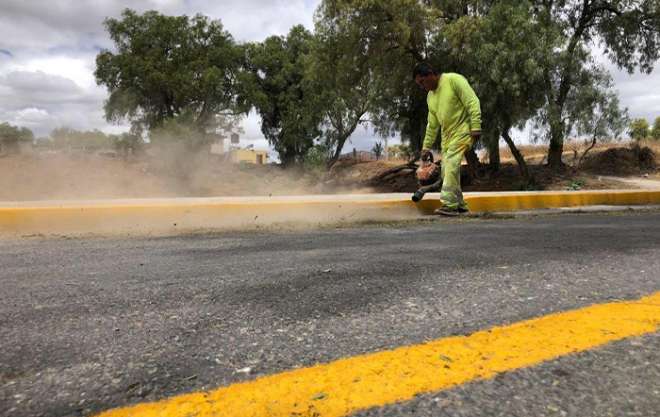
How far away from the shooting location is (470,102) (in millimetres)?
6066

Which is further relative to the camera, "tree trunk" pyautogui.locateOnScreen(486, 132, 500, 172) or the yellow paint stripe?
"tree trunk" pyautogui.locateOnScreen(486, 132, 500, 172)

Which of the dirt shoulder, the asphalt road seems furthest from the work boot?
the dirt shoulder

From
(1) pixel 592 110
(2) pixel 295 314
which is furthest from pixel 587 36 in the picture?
(2) pixel 295 314

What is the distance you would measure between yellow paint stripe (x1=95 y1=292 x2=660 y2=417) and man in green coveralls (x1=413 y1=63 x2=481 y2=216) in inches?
182

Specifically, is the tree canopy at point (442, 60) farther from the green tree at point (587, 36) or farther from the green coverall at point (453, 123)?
the green coverall at point (453, 123)

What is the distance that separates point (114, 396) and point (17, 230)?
4907mm

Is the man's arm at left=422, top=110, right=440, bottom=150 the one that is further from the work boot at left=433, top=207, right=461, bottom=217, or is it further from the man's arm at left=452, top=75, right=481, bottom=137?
the work boot at left=433, top=207, right=461, bottom=217

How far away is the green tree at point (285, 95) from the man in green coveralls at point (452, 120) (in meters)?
21.6

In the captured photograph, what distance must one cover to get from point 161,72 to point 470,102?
22.0 m

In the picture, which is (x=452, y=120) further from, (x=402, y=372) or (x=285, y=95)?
(x=285, y=95)

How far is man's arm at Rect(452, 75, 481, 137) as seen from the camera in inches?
237

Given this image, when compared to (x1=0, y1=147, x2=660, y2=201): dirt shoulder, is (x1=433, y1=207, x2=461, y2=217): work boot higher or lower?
lower

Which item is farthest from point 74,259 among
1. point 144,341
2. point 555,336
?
point 555,336

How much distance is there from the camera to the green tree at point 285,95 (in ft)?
91.9
